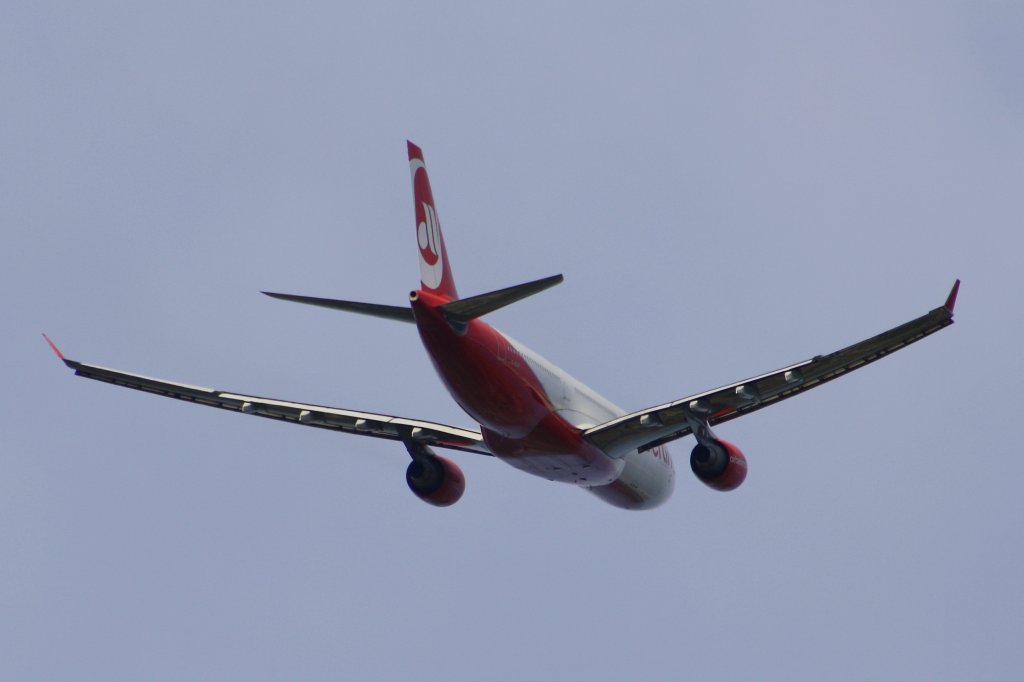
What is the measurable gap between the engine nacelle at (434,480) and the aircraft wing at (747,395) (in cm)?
528

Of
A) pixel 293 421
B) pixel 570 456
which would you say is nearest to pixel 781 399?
pixel 570 456

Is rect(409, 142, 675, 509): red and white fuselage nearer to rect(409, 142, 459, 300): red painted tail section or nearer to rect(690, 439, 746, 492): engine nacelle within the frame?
rect(409, 142, 459, 300): red painted tail section

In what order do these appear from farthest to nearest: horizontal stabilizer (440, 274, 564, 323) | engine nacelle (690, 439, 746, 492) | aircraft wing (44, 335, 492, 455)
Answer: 1. aircraft wing (44, 335, 492, 455)
2. engine nacelle (690, 439, 746, 492)
3. horizontal stabilizer (440, 274, 564, 323)

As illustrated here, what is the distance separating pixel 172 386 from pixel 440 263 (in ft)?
32.6

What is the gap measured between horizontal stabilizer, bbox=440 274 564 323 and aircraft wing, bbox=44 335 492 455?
8282 mm

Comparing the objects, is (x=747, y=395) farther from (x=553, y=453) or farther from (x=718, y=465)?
(x=553, y=453)

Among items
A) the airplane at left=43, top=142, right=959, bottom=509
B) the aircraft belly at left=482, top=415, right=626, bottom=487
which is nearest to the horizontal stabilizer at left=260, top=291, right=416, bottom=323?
the airplane at left=43, top=142, right=959, bottom=509

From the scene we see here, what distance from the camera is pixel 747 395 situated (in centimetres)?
4112

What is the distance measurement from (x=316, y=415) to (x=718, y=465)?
1186 cm

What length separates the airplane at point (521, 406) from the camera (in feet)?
125

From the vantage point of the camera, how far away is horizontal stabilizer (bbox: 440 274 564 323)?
109 ft

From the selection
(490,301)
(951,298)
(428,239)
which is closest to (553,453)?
(428,239)

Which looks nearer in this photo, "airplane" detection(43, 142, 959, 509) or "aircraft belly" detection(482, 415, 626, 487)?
"airplane" detection(43, 142, 959, 509)

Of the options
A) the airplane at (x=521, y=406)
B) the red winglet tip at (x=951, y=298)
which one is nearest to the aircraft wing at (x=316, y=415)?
the airplane at (x=521, y=406)
